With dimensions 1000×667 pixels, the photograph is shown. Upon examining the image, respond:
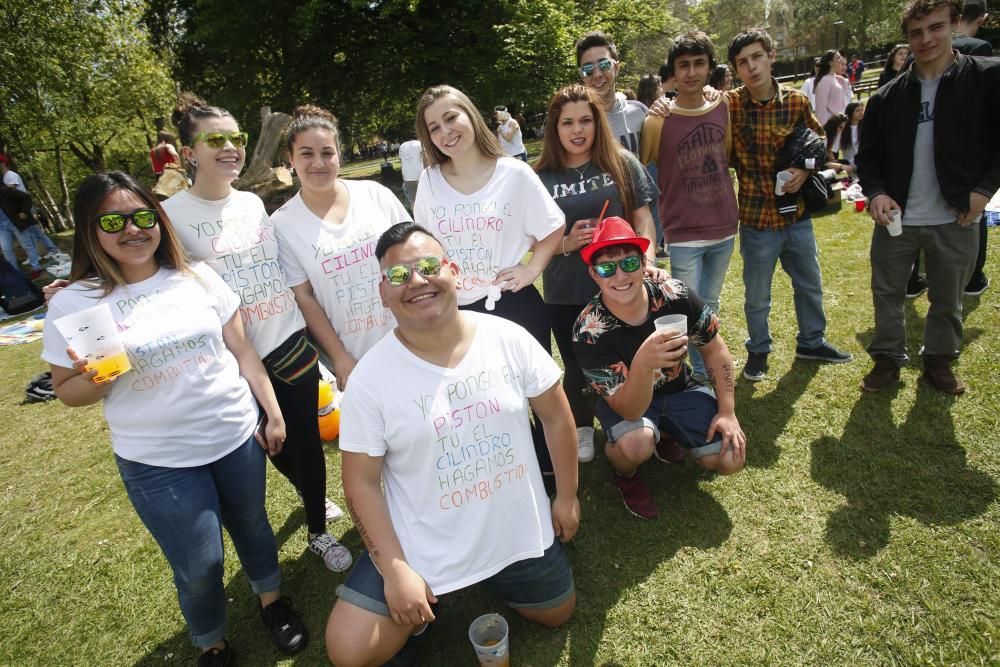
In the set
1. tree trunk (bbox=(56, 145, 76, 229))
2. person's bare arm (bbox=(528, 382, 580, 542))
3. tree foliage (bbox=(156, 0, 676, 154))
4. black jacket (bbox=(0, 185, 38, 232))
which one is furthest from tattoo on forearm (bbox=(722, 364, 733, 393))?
tree trunk (bbox=(56, 145, 76, 229))

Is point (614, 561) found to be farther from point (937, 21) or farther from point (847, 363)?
point (937, 21)

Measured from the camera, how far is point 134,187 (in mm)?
2340

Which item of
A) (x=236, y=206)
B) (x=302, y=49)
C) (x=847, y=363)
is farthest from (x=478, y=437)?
(x=302, y=49)

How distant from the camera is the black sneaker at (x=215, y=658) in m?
2.59

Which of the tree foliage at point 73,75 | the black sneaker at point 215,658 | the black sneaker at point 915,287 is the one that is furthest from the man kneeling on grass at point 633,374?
the tree foliage at point 73,75

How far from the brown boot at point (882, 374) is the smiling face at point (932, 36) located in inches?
75.9

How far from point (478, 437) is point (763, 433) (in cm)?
239

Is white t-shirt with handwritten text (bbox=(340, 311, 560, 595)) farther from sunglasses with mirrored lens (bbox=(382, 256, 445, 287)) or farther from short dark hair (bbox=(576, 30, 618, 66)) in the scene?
short dark hair (bbox=(576, 30, 618, 66))

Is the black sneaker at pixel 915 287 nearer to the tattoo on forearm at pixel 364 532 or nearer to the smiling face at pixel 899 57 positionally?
the smiling face at pixel 899 57

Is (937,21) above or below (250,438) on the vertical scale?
above

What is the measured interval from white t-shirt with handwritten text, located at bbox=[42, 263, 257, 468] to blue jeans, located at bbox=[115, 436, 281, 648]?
0.08 meters

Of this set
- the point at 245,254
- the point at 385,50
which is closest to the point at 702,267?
the point at 245,254

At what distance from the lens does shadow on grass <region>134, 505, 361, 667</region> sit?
2.72 m

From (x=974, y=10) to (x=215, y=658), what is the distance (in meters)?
7.23
